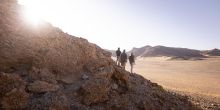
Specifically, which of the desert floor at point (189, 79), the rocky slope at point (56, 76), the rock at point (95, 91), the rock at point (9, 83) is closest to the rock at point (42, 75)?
the rocky slope at point (56, 76)

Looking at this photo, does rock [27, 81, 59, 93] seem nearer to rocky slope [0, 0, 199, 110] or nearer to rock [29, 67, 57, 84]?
rocky slope [0, 0, 199, 110]

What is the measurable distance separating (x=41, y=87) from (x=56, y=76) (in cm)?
130

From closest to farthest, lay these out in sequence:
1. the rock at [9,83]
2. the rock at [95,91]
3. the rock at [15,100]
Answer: the rock at [15,100]
the rock at [9,83]
the rock at [95,91]

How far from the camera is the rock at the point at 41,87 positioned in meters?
12.1

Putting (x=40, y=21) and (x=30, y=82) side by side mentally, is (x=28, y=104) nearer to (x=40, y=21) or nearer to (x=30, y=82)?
(x=30, y=82)

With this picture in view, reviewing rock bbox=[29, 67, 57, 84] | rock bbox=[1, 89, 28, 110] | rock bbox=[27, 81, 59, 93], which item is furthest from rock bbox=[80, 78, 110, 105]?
rock bbox=[1, 89, 28, 110]

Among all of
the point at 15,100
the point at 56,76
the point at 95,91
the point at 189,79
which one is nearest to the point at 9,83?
the point at 15,100

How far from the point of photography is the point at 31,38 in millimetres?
13609

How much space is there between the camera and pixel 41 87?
1229 centimetres

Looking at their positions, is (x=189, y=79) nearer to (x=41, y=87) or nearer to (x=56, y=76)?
(x=56, y=76)

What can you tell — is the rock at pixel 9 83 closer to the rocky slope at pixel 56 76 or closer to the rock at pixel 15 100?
the rocky slope at pixel 56 76

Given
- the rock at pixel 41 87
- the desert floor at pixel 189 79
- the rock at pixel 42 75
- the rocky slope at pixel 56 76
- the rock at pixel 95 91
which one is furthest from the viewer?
the desert floor at pixel 189 79

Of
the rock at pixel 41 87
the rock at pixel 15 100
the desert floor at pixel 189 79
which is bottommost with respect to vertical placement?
the desert floor at pixel 189 79

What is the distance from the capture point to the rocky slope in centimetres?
1170
